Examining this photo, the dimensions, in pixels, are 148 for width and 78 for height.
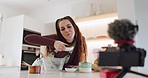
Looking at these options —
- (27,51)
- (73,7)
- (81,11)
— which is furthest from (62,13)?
(27,51)

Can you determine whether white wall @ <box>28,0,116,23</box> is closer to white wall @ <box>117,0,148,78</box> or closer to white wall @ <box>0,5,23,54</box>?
white wall @ <box>0,5,23,54</box>

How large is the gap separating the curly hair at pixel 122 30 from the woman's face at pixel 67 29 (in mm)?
1362

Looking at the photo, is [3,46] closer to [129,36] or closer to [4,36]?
[4,36]

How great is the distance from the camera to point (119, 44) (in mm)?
183

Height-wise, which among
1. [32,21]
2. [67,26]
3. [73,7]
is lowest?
[67,26]

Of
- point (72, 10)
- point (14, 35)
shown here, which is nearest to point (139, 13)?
point (72, 10)

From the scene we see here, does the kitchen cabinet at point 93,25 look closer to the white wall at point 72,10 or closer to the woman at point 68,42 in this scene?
the white wall at point 72,10

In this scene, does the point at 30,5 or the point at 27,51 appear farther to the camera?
the point at 30,5

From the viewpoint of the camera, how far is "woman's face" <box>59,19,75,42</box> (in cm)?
153

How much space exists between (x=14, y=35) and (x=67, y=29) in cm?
254

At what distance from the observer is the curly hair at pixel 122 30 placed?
0.56ft

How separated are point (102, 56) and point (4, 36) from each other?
161 inches

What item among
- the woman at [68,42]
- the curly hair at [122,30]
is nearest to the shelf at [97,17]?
the woman at [68,42]

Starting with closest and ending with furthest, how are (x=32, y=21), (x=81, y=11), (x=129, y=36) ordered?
(x=129, y=36)
(x=81, y=11)
(x=32, y=21)
